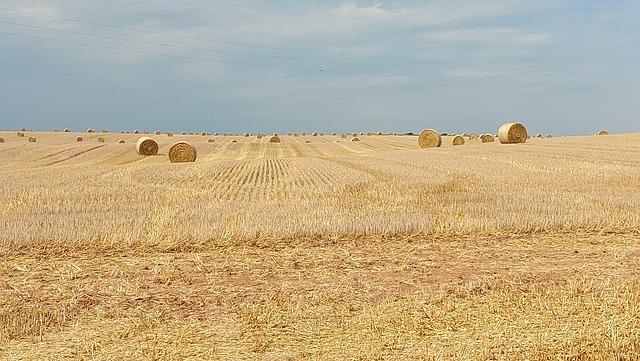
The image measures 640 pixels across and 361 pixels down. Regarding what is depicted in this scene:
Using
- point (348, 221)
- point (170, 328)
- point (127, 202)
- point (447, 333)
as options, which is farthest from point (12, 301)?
point (127, 202)

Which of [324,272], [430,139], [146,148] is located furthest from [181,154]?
[324,272]

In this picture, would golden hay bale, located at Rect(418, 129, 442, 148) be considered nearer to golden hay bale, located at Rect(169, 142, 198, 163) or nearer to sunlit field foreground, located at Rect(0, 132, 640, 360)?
golden hay bale, located at Rect(169, 142, 198, 163)

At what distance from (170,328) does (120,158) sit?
4073 centimetres

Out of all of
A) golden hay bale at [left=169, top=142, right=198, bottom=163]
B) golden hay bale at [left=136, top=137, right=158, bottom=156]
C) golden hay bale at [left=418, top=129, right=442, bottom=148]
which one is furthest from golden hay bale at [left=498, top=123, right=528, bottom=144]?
golden hay bale at [left=136, top=137, right=158, bottom=156]

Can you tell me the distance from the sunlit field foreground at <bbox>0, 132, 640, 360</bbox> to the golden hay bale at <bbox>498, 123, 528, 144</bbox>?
24.9 metres

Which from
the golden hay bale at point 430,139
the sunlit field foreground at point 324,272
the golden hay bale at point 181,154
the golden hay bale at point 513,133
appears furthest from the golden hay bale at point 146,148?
the sunlit field foreground at point 324,272

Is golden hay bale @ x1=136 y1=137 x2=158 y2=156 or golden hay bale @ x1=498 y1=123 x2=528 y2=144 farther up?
golden hay bale @ x1=498 y1=123 x2=528 y2=144

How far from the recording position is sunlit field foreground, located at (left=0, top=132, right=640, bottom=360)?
258 inches

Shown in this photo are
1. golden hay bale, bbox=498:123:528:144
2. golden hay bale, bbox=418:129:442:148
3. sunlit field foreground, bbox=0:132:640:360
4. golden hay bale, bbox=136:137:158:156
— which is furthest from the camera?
golden hay bale, bbox=418:129:442:148

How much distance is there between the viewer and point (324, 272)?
9.76 metres

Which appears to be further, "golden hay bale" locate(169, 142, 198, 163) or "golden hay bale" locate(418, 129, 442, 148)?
"golden hay bale" locate(418, 129, 442, 148)

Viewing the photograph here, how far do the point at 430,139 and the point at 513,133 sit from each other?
28.9 ft

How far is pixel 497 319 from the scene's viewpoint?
7188 mm

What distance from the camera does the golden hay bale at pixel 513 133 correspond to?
4447 cm
